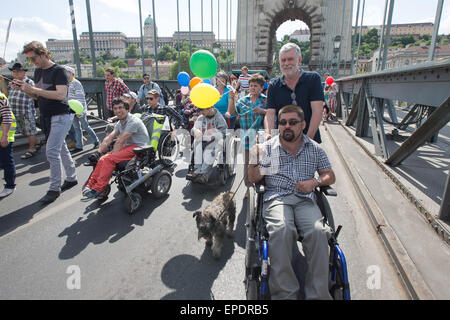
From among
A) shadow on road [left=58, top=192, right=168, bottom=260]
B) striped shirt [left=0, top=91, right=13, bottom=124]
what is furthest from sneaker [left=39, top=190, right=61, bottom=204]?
striped shirt [left=0, top=91, right=13, bottom=124]

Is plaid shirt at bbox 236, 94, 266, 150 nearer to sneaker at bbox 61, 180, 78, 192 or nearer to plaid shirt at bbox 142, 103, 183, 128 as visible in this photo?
plaid shirt at bbox 142, 103, 183, 128

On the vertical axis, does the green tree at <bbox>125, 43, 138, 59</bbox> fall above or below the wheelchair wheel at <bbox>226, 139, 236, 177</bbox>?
above

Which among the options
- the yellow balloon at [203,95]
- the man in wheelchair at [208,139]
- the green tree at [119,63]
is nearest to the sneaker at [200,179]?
the man in wheelchair at [208,139]

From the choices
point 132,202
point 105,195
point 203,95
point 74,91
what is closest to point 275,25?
point 74,91

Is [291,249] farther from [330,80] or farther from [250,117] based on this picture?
[330,80]

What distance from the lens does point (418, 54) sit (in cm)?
3136

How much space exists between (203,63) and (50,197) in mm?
4204

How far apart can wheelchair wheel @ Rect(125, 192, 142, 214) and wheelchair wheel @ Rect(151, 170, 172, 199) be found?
363 millimetres

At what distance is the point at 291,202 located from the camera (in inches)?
95.7

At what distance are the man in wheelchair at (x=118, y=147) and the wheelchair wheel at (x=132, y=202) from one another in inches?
15.5

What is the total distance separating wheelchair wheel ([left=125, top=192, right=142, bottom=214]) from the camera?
12.5ft

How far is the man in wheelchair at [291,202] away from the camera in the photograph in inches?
79.0
